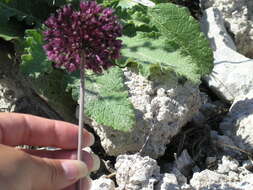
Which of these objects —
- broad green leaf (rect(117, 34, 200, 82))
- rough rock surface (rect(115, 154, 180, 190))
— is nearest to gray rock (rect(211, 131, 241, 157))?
broad green leaf (rect(117, 34, 200, 82))

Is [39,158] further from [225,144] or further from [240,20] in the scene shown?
[240,20]

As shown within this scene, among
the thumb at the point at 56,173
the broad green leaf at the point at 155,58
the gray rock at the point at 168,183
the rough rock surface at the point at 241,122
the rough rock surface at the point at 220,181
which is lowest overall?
→ the rough rock surface at the point at 220,181

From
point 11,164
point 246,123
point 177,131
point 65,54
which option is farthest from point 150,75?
point 11,164

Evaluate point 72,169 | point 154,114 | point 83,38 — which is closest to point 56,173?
point 72,169

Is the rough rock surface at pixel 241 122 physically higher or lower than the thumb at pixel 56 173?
lower

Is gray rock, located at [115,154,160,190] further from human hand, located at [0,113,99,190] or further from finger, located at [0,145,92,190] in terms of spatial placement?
finger, located at [0,145,92,190]

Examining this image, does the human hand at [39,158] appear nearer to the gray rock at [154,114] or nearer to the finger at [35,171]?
the finger at [35,171]

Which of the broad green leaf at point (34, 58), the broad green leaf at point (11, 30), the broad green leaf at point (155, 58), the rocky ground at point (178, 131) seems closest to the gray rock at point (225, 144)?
the rocky ground at point (178, 131)

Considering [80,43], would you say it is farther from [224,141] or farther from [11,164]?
[224,141]
